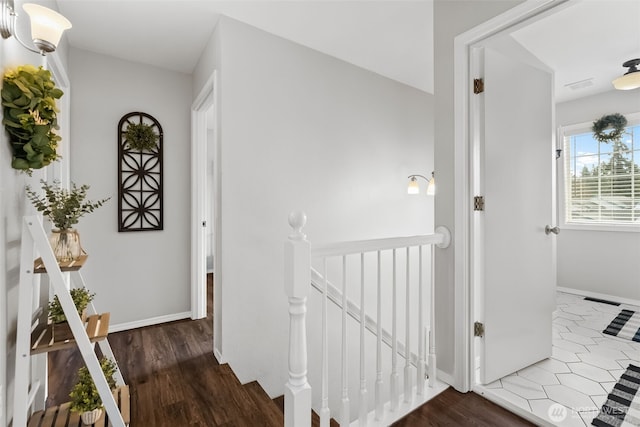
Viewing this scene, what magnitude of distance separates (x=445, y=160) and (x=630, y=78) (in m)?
2.15

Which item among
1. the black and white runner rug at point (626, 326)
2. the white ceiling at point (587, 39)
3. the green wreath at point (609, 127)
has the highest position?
the white ceiling at point (587, 39)

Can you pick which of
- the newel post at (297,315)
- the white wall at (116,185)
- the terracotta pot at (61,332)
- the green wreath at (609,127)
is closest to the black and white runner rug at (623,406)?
the newel post at (297,315)

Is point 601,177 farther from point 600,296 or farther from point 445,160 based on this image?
point 445,160

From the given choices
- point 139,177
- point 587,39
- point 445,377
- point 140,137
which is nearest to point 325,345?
point 445,377

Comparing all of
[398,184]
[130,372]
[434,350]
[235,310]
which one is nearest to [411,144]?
[398,184]

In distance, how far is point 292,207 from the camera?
260 centimetres

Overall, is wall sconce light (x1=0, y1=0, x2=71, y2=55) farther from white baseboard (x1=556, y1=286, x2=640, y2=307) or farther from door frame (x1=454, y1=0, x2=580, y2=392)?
white baseboard (x1=556, y1=286, x2=640, y2=307)

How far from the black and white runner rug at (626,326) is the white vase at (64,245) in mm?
3946

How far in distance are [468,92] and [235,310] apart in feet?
6.85

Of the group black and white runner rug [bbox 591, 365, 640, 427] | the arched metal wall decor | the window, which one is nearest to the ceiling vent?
the window

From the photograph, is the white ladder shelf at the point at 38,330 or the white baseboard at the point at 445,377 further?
the white baseboard at the point at 445,377

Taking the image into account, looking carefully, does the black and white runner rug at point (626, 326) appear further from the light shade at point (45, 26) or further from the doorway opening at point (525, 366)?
the light shade at point (45, 26)

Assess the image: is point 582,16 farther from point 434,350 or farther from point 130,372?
point 130,372

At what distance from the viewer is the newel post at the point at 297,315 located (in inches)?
49.1
